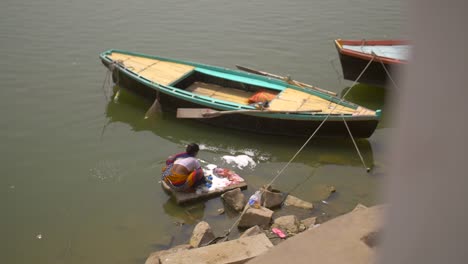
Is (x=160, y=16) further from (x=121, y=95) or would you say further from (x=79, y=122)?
(x=79, y=122)

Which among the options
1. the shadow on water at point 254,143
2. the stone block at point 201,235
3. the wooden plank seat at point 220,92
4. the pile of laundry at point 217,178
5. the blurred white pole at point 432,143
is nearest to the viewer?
the blurred white pole at point 432,143

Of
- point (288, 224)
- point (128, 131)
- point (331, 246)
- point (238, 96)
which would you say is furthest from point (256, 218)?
point (128, 131)

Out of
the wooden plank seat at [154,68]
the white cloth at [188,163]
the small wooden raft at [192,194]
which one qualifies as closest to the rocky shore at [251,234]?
the small wooden raft at [192,194]

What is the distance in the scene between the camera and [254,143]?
9477 mm

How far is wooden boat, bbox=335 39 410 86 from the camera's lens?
10.8 m

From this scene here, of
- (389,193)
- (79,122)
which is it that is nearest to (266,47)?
(79,122)

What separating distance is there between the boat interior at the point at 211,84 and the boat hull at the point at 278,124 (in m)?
0.33

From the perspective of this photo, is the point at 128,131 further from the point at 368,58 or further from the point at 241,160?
the point at 368,58

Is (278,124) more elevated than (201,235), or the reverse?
(278,124)

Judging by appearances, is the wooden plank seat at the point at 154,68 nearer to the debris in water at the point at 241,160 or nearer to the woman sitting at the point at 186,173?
the debris in water at the point at 241,160

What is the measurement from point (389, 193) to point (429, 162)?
113mm

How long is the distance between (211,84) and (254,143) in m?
2.20

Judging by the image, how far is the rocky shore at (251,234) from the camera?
214 inches

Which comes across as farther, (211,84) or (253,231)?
(211,84)
